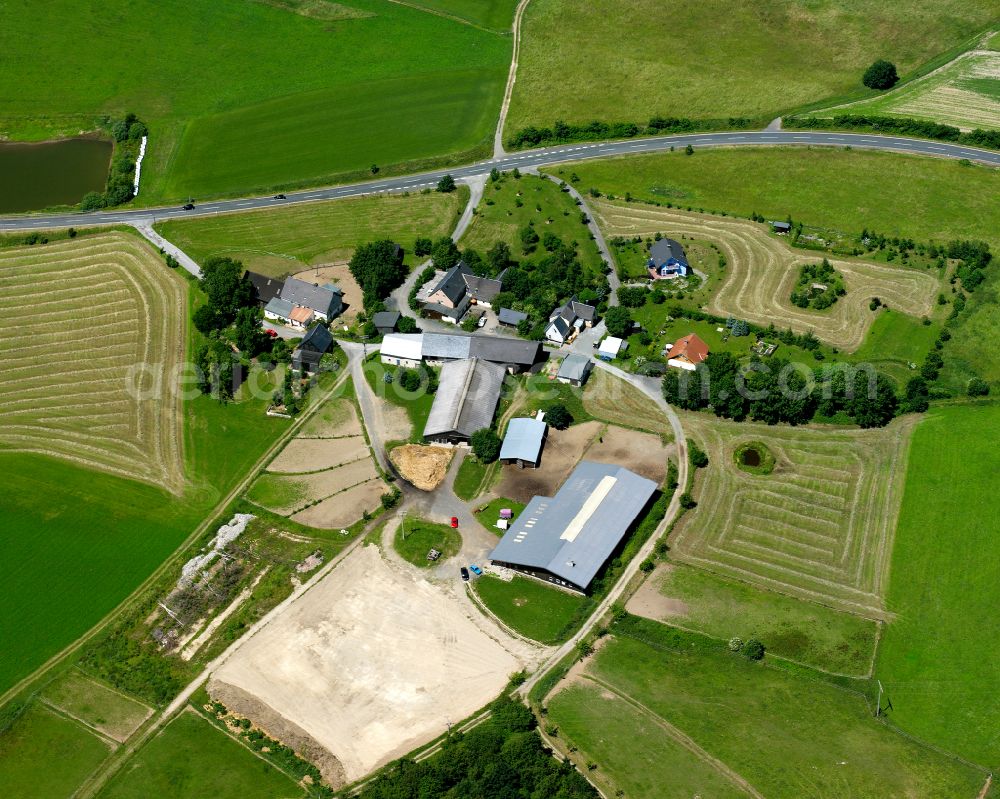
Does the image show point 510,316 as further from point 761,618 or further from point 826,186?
point 826,186

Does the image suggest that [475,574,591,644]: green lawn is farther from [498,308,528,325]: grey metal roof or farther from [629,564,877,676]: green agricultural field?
[498,308,528,325]: grey metal roof

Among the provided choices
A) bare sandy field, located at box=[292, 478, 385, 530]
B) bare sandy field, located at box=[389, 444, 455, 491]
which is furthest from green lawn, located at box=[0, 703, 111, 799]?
bare sandy field, located at box=[389, 444, 455, 491]

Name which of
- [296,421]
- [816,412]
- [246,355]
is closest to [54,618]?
[296,421]

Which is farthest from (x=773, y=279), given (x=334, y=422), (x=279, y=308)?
(x=279, y=308)

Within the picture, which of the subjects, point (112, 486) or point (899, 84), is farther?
point (899, 84)

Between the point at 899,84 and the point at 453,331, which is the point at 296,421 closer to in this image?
the point at 453,331

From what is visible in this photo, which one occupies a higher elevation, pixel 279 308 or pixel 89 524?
pixel 279 308
